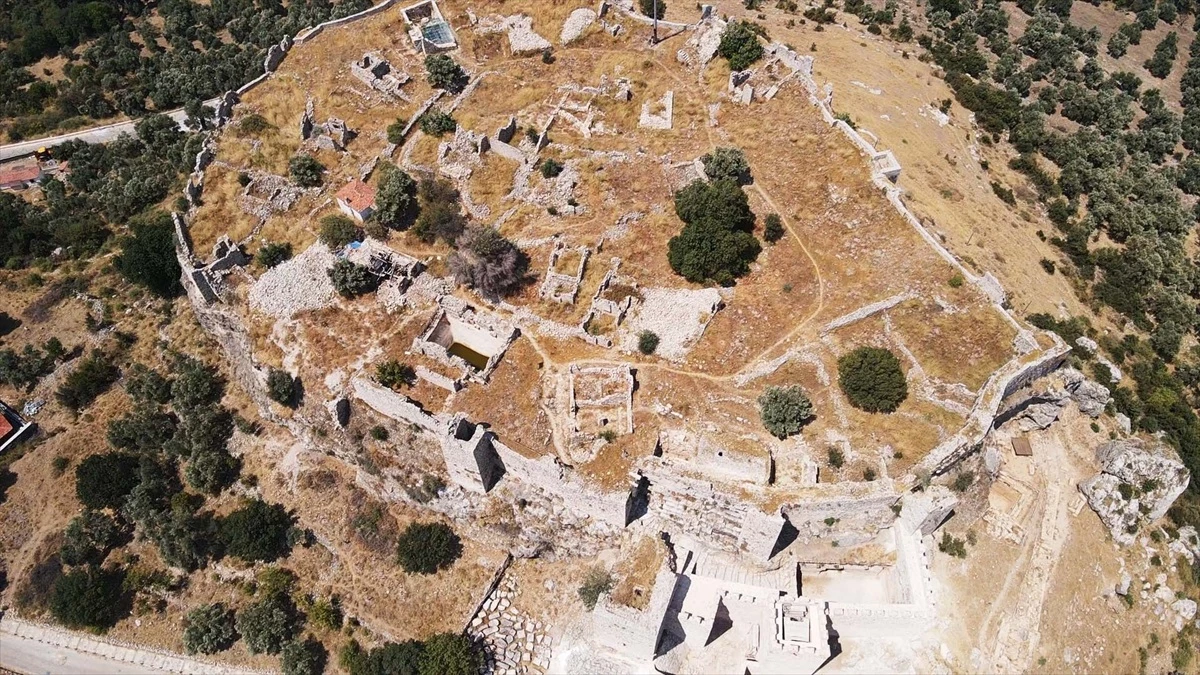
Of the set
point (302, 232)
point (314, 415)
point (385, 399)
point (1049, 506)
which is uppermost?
point (302, 232)

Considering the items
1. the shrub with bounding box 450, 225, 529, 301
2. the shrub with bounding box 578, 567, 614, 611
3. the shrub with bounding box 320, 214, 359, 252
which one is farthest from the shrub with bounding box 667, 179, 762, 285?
the shrub with bounding box 320, 214, 359, 252

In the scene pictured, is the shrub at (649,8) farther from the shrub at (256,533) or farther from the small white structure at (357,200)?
the shrub at (256,533)

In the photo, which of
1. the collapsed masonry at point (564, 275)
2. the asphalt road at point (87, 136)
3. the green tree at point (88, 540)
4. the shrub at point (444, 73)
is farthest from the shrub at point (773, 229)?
the asphalt road at point (87, 136)

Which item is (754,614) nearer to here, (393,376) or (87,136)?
(393,376)

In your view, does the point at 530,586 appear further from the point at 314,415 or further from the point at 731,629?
the point at 314,415

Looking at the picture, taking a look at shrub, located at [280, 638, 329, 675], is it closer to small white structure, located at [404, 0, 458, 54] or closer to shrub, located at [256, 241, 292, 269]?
shrub, located at [256, 241, 292, 269]

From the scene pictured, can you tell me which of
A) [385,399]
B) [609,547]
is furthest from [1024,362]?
[385,399]
